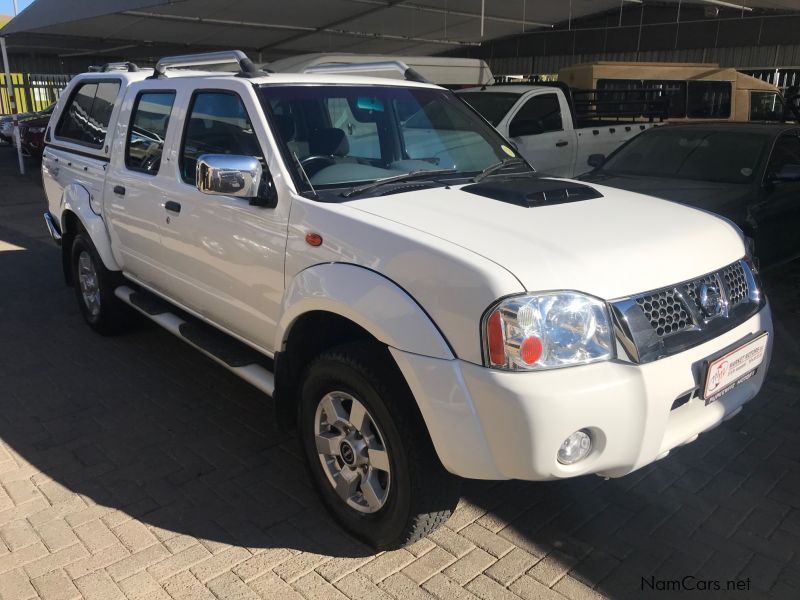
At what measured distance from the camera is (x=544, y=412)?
2301 mm

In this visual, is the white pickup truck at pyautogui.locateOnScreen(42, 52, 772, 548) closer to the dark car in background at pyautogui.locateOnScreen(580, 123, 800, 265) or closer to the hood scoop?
the hood scoop

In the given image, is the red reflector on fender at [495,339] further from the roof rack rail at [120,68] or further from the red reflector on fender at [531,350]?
the roof rack rail at [120,68]

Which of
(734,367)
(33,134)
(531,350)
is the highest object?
(531,350)

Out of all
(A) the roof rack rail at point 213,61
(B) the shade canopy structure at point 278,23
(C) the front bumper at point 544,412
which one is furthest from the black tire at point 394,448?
(B) the shade canopy structure at point 278,23

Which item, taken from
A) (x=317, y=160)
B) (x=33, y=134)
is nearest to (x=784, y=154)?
(x=317, y=160)

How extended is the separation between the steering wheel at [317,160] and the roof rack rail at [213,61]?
64 centimetres

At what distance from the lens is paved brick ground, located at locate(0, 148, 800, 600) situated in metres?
2.80

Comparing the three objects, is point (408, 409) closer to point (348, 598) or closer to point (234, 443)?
point (348, 598)

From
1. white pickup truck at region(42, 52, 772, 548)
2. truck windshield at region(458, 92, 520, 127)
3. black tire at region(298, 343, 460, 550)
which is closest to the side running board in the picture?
white pickup truck at region(42, 52, 772, 548)

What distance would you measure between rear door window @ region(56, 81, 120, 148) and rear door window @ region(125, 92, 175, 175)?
1.51ft

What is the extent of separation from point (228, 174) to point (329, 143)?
61 centimetres

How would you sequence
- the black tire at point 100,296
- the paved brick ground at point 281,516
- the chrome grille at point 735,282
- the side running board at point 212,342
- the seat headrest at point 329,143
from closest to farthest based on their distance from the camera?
the paved brick ground at point 281,516 < the chrome grille at point 735,282 < the seat headrest at point 329,143 < the side running board at point 212,342 < the black tire at point 100,296

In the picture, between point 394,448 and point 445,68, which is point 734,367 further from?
point 445,68

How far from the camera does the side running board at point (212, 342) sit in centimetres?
353
